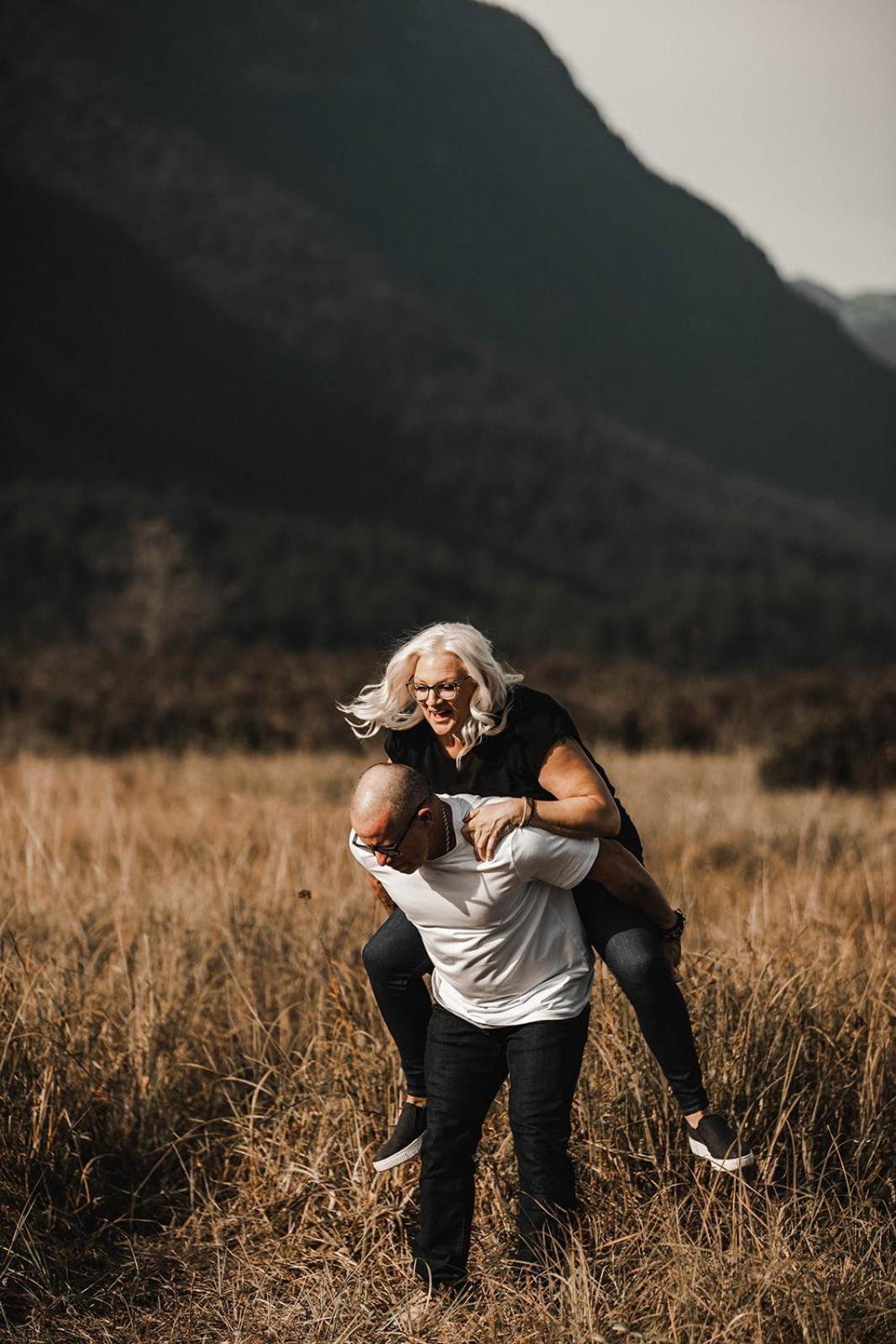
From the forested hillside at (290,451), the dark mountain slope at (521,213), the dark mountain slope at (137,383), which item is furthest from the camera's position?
the dark mountain slope at (521,213)

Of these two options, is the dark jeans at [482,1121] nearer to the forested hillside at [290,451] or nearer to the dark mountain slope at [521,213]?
the forested hillside at [290,451]

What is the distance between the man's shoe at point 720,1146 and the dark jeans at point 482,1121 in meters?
0.28

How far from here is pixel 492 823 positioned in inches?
103

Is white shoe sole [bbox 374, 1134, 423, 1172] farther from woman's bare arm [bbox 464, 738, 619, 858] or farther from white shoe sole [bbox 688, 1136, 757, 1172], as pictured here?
woman's bare arm [bbox 464, 738, 619, 858]

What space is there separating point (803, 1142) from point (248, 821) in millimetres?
4407

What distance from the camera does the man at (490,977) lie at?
2621mm

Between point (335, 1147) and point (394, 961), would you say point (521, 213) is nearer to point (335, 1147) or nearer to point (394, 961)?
point (335, 1147)

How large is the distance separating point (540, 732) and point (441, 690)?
229 millimetres

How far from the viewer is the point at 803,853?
23.7 ft

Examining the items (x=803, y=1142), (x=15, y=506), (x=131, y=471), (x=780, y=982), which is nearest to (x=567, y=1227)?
(x=803, y=1142)

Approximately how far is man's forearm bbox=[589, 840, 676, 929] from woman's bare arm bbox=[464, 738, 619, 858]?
0.09 metres

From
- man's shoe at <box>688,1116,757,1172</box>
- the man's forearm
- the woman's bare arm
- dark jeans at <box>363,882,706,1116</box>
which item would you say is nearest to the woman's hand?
the woman's bare arm

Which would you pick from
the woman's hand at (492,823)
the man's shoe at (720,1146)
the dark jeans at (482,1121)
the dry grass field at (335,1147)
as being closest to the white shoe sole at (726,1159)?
the man's shoe at (720,1146)

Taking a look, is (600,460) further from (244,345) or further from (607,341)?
(607,341)
